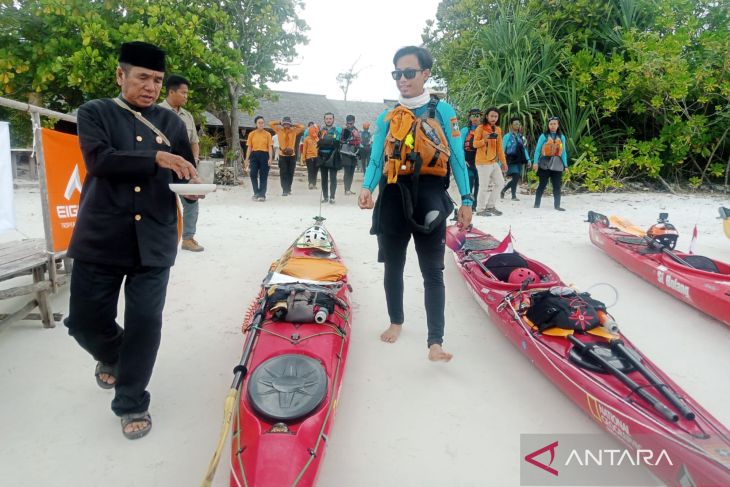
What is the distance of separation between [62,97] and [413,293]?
38.8 feet

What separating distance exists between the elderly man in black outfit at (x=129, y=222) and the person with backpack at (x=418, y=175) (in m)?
1.23

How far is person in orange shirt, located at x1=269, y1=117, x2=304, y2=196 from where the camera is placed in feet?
30.5

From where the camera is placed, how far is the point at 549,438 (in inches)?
87.6

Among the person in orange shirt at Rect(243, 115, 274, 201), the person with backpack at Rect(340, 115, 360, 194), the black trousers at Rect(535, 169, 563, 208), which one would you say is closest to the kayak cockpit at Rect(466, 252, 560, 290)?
the black trousers at Rect(535, 169, 563, 208)

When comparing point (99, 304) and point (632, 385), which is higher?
point (99, 304)

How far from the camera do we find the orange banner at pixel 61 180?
350 cm

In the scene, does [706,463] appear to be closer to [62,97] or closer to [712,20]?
[712,20]

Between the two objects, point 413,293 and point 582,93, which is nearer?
point 413,293

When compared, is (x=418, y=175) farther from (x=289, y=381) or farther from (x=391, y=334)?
(x=289, y=381)

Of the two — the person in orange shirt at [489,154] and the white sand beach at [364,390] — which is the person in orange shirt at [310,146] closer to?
the person in orange shirt at [489,154]

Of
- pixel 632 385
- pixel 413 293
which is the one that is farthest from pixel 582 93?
pixel 632 385

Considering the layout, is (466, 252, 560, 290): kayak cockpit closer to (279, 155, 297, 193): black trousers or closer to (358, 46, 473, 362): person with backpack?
(358, 46, 473, 362): person with backpack

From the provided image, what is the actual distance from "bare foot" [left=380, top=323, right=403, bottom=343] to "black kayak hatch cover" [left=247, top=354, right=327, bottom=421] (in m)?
1.00

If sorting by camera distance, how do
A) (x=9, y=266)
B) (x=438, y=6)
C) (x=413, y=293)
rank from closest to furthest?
(x=9, y=266) → (x=413, y=293) → (x=438, y=6)
